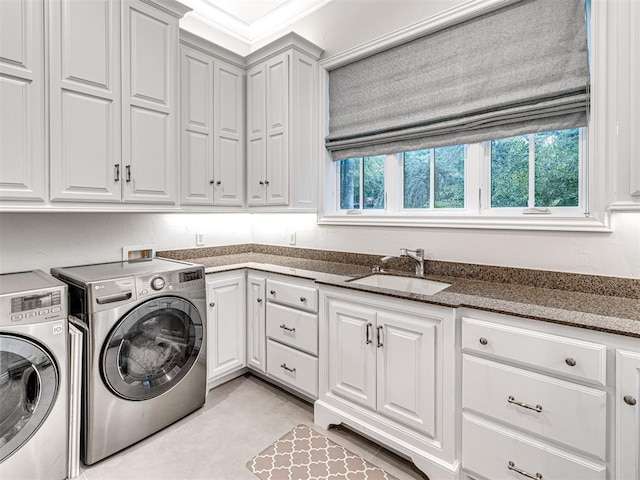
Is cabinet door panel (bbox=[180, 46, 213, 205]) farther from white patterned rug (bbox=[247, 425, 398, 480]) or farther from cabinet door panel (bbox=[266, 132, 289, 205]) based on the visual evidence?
white patterned rug (bbox=[247, 425, 398, 480])

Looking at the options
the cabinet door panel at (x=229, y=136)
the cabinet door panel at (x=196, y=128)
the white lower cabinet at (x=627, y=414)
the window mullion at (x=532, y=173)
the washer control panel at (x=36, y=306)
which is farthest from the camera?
the cabinet door panel at (x=229, y=136)

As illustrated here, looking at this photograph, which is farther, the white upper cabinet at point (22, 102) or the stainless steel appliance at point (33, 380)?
the white upper cabinet at point (22, 102)

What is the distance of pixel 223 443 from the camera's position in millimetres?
2006

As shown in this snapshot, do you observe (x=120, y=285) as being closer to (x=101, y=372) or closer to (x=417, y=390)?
(x=101, y=372)

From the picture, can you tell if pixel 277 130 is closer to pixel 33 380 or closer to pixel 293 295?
pixel 293 295

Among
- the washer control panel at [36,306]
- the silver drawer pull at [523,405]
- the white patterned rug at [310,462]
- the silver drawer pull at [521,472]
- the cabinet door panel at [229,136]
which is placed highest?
the cabinet door panel at [229,136]

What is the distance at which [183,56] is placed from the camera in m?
2.54

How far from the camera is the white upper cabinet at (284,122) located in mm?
2654

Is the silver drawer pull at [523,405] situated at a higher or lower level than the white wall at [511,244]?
lower

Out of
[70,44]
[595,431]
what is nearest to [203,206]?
[70,44]

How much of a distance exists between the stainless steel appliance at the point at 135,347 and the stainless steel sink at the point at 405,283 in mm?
1110

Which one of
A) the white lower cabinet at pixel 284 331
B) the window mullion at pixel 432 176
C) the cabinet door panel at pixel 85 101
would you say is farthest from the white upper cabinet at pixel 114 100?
the window mullion at pixel 432 176

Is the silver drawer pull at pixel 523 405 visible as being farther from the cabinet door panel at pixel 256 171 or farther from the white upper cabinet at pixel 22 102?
the white upper cabinet at pixel 22 102

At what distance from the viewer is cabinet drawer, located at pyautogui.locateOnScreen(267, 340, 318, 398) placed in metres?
2.27
